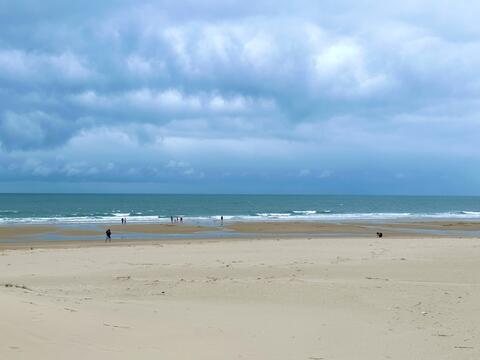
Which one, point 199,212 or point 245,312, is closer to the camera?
point 245,312

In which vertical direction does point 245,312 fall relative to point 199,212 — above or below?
below

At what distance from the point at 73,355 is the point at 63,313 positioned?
180 cm

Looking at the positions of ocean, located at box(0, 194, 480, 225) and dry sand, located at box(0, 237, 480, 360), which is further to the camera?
ocean, located at box(0, 194, 480, 225)

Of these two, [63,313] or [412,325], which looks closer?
[63,313]

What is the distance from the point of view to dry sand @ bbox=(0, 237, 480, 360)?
607 centimetres

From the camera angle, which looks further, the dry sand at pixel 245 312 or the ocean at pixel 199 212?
the ocean at pixel 199 212

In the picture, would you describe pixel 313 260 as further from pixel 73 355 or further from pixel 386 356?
pixel 73 355

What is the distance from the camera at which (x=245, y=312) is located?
28.5ft

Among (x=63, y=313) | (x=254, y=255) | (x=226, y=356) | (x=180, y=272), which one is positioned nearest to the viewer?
(x=226, y=356)

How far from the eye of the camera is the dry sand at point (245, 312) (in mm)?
6074

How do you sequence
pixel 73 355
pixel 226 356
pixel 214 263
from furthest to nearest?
pixel 214 263 < pixel 226 356 < pixel 73 355

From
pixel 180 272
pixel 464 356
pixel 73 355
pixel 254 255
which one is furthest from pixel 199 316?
pixel 254 255

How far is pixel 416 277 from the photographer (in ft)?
44.0

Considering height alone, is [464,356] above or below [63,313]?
below
